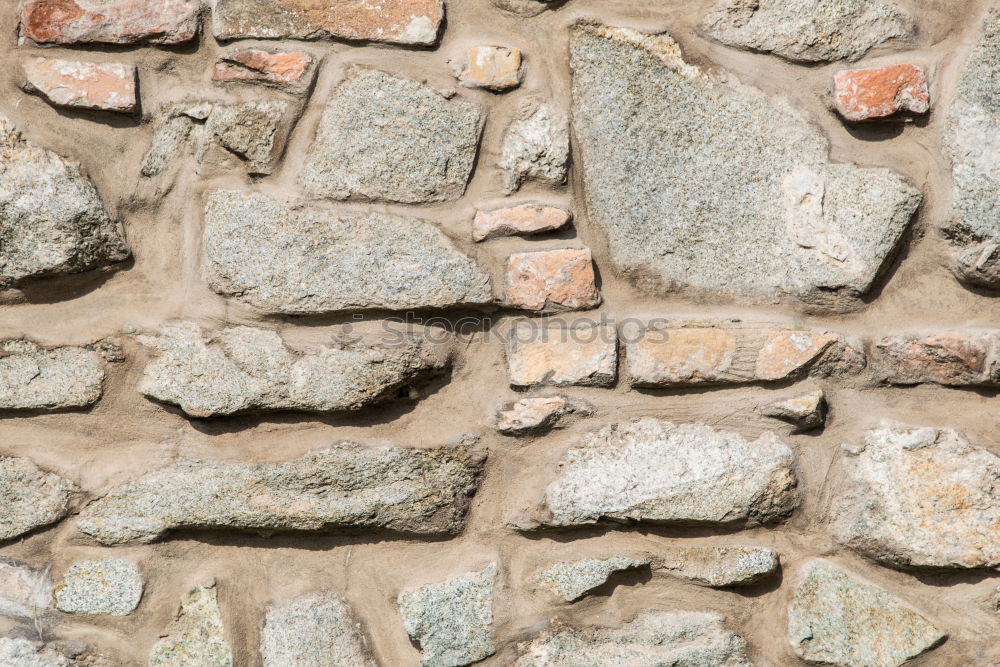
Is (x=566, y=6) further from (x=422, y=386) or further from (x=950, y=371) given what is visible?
(x=950, y=371)

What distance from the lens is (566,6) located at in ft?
3.84

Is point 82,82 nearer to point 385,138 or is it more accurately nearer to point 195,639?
point 385,138

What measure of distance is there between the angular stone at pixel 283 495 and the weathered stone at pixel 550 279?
240mm

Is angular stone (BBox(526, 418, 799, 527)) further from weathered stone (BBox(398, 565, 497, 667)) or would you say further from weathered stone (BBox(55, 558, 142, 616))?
weathered stone (BBox(55, 558, 142, 616))

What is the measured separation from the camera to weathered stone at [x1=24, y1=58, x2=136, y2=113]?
3.70 ft

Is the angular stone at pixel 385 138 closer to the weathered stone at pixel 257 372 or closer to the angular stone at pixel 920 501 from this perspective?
the weathered stone at pixel 257 372

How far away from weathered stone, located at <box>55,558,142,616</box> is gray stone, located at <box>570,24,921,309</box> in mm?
840

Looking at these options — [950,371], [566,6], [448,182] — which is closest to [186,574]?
[448,182]

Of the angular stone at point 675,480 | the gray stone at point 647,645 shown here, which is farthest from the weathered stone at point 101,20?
the gray stone at point 647,645

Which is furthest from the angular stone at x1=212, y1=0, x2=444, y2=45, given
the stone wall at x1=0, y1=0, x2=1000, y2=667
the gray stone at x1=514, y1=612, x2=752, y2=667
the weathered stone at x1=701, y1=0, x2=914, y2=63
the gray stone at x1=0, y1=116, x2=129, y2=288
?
the gray stone at x1=514, y1=612, x2=752, y2=667

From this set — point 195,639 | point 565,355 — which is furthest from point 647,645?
point 195,639

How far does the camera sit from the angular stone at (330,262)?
1.16m

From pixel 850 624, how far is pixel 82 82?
4.22ft

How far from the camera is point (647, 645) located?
3.88 feet
